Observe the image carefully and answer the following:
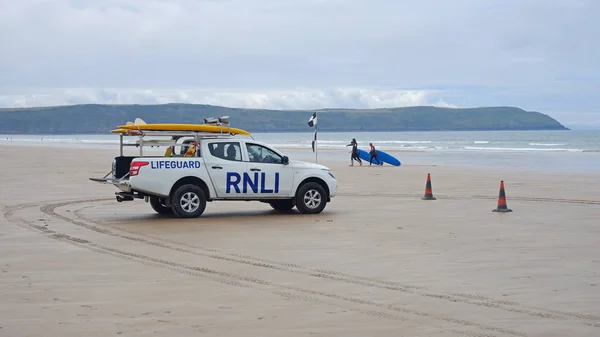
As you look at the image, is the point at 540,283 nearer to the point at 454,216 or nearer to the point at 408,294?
the point at 408,294

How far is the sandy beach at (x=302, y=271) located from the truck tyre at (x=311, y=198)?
34 centimetres

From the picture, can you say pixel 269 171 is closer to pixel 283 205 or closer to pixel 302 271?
pixel 283 205

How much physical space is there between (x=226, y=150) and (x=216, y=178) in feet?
2.12

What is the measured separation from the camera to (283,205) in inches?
707

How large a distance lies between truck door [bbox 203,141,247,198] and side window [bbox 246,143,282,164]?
→ 0.27m

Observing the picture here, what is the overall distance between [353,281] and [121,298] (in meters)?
2.64

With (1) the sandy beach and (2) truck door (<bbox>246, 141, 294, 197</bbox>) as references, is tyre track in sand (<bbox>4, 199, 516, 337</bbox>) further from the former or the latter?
(2) truck door (<bbox>246, 141, 294, 197</bbox>)

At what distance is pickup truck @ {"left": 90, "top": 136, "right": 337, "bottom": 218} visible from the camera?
1583 centimetres

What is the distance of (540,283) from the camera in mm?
9422

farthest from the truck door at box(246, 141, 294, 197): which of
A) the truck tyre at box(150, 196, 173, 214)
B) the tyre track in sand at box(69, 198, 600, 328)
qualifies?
the tyre track in sand at box(69, 198, 600, 328)

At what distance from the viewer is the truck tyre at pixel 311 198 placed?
56.1 feet

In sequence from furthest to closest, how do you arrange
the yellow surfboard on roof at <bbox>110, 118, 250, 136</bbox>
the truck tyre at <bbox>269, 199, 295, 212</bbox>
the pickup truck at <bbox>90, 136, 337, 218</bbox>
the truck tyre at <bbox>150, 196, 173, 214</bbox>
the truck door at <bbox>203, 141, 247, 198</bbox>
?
the truck tyre at <bbox>269, 199, 295, 212</bbox>
the truck tyre at <bbox>150, 196, 173, 214</bbox>
the truck door at <bbox>203, 141, 247, 198</bbox>
the yellow surfboard on roof at <bbox>110, 118, 250, 136</bbox>
the pickup truck at <bbox>90, 136, 337, 218</bbox>

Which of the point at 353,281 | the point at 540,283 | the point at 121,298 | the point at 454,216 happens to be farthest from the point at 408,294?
the point at 454,216

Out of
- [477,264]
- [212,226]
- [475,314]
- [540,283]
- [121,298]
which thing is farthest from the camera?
[212,226]
